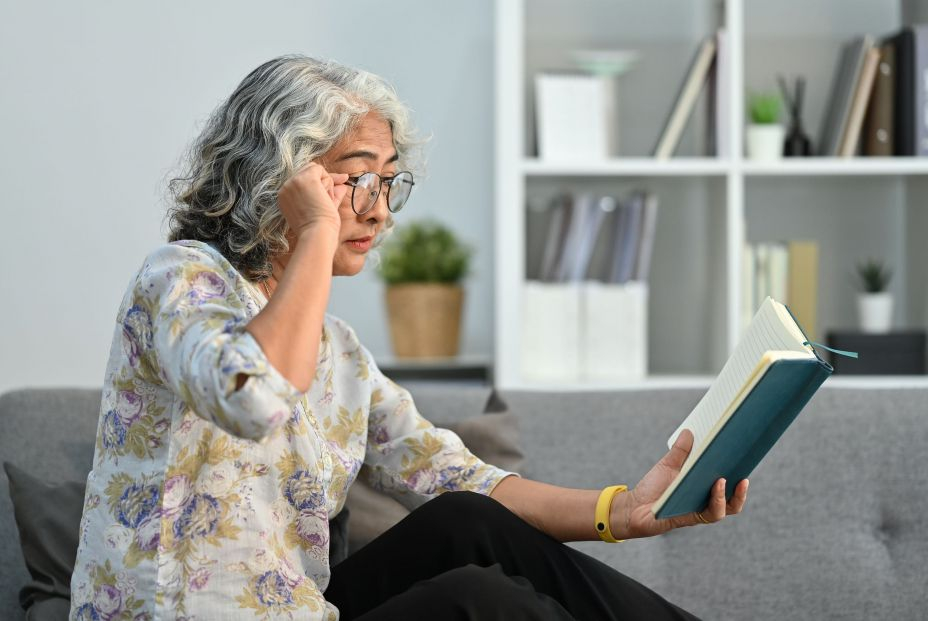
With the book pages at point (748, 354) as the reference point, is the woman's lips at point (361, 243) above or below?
above

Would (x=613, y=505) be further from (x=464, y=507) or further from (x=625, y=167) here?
(x=625, y=167)

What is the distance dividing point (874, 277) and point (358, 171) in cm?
175

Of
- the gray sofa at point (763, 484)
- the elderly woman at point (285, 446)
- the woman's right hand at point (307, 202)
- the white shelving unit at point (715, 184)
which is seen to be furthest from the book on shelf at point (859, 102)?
the woman's right hand at point (307, 202)

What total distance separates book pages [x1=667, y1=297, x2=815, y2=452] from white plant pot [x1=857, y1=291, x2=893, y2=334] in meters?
1.57

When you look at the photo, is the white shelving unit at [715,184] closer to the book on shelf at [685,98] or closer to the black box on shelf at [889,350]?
the book on shelf at [685,98]

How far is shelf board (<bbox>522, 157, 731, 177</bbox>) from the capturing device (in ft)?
8.36

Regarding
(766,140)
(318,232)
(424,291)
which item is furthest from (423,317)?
A: (318,232)

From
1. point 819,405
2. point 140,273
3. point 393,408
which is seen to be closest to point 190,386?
point 140,273

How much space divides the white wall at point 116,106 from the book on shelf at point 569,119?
34 centimetres

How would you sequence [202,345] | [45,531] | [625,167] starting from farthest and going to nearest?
[625,167], [45,531], [202,345]

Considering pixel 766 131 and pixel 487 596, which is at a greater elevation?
pixel 766 131

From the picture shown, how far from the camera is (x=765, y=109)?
2.62m

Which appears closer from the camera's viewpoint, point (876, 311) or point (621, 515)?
point (621, 515)

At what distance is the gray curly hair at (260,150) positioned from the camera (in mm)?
1378
